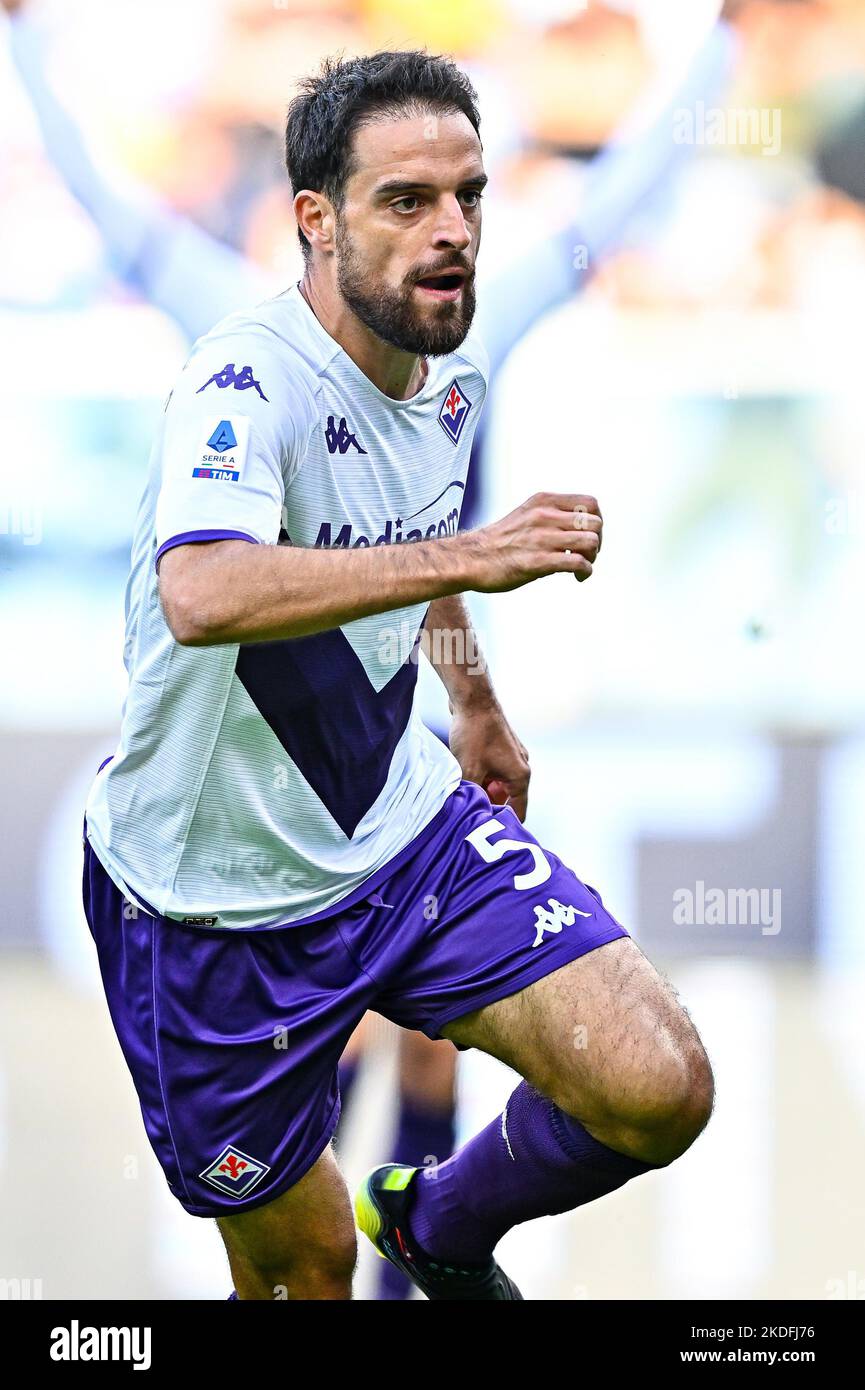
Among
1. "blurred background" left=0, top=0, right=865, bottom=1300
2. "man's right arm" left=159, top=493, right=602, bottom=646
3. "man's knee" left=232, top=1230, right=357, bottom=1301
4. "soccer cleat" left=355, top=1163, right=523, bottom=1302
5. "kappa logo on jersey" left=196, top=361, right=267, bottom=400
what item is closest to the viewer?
"man's right arm" left=159, top=493, right=602, bottom=646

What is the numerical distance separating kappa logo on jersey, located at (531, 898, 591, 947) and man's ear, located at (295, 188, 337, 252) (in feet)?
2.85

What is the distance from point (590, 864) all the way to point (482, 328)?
3.19 ft

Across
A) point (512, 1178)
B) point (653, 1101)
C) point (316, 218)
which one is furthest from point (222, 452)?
point (512, 1178)

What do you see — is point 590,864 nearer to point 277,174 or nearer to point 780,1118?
point 780,1118

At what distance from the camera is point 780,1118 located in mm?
2873

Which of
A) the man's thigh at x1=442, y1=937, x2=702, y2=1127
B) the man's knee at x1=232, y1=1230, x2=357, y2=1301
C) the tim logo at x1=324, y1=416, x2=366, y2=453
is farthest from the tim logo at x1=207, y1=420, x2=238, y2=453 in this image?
the man's knee at x1=232, y1=1230, x2=357, y2=1301

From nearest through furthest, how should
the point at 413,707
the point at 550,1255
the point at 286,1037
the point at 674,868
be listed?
the point at 286,1037 → the point at 413,707 → the point at 550,1255 → the point at 674,868

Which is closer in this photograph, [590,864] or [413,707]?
[413,707]

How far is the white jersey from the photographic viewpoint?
1.93 m

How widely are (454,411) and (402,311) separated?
24cm

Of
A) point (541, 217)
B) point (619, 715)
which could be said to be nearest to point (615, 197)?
point (541, 217)

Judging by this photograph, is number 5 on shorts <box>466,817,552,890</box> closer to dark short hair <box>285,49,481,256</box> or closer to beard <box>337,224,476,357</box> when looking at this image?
beard <box>337,224,476,357</box>

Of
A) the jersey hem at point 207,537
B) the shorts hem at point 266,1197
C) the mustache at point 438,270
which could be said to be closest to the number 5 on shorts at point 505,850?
the shorts hem at point 266,1197

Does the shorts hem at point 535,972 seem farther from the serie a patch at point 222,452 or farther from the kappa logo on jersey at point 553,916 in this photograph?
the serie a patch at point 222,452
